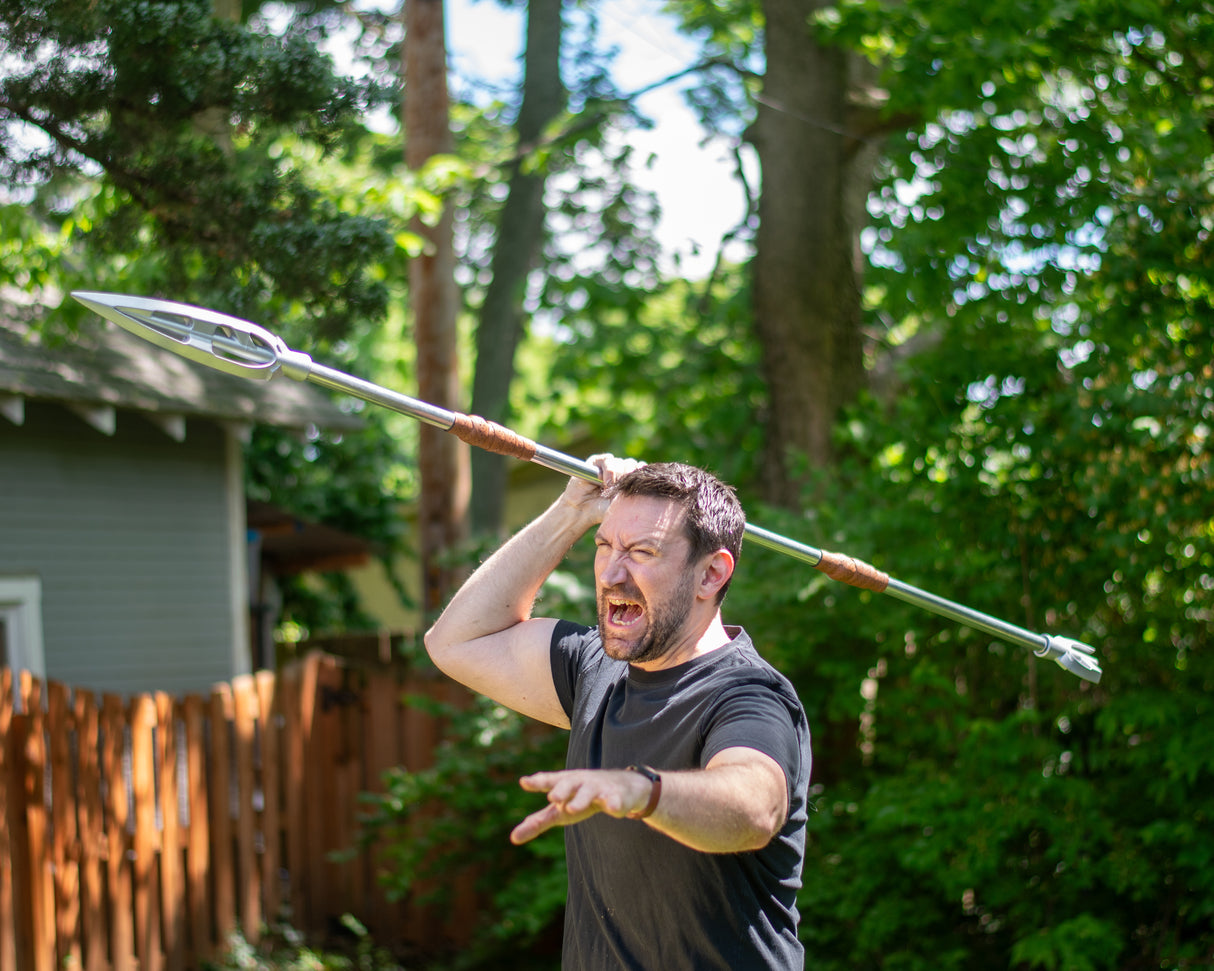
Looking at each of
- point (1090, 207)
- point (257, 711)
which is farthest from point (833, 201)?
point (257, 711)

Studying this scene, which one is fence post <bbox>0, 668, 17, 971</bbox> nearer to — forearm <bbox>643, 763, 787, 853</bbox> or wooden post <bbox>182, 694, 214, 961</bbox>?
wooden post <bbox>182, 694, 214, 961</bbox>

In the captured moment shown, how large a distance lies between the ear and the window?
6003 millimetres

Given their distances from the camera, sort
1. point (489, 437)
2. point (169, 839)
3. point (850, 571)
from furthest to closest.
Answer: point (169, 839), point (850, 571), point (489, 437)

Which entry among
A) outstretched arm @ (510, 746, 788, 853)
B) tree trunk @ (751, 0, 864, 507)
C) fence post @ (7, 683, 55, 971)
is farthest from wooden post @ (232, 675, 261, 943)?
outstretched arm @ (510, 746, 788, 853)

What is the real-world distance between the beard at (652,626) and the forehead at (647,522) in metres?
0.10

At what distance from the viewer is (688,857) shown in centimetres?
227

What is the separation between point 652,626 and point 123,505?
6.42 m

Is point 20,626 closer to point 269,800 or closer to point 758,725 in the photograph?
point 269,800

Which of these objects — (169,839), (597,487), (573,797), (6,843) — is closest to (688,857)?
(573,797)

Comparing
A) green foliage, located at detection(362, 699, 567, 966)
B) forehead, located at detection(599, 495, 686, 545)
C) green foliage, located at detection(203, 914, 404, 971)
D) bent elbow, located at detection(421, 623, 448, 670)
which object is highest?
forehead, located at detection(599, 495, 686, 545)

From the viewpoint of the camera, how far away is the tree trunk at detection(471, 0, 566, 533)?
10500 millimetres

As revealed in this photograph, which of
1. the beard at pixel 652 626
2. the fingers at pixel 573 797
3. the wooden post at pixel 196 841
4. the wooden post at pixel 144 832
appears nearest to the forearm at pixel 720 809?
the fingers at pixel 573 797

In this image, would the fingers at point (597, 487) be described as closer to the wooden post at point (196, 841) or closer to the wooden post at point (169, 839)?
the wooden post at point (169, 839)

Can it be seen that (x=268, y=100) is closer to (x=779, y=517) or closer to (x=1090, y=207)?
(x=779, y=517)
